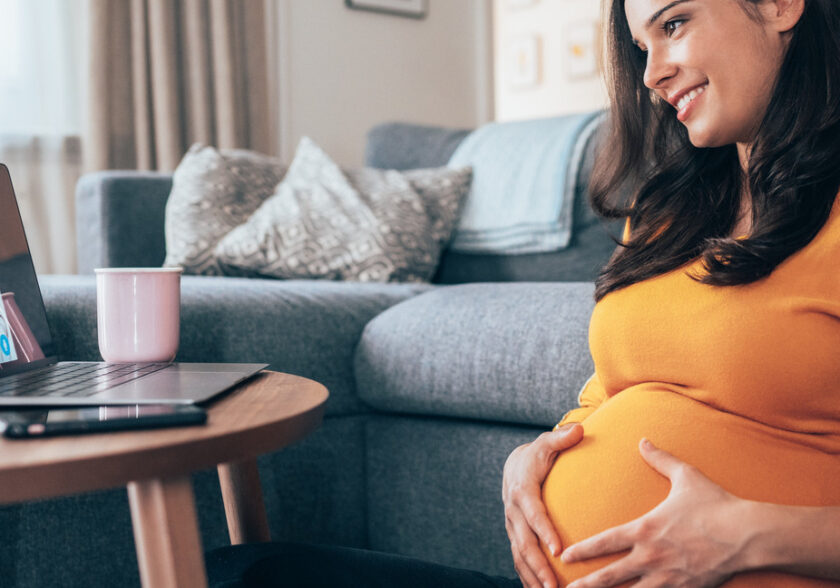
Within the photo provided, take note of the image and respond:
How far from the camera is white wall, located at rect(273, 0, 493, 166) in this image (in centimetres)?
325

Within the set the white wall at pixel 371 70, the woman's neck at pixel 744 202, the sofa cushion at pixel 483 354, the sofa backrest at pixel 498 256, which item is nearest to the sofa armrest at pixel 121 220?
the sofa backrest at pixel 498 256

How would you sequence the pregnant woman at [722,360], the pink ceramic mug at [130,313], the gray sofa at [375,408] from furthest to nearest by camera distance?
the gray sofa at [375,408] < the pink ceramic mug at [130,313] < the pregnant woman at [722,360]

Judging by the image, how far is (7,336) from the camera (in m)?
0.80

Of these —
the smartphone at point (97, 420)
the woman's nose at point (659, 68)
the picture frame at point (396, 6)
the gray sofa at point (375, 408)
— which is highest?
the picture frame at point (396, 6)

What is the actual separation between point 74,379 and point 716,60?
0.72 metres

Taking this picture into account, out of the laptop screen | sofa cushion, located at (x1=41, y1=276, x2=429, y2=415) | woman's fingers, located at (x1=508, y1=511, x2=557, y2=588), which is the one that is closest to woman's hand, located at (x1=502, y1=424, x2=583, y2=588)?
woman's fingers, located at (x1=508, y1=511, x2=557, y2=588)

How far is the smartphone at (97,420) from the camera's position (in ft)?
1.63

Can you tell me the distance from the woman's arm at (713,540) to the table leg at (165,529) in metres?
0.38

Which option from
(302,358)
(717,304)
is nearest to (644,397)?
(717,304)

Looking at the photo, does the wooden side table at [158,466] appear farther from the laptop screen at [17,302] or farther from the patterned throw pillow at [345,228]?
the patterned throw pillow at [345,228]

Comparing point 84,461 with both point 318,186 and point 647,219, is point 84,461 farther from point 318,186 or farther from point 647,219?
point 318,186

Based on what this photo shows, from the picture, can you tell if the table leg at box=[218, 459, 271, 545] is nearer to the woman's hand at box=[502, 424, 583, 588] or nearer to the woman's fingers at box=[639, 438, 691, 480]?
the woman's hand at box=[502, 424, 583, 588]

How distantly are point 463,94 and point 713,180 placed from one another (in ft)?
9.62

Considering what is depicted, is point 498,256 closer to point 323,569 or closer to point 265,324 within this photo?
point 265,324
